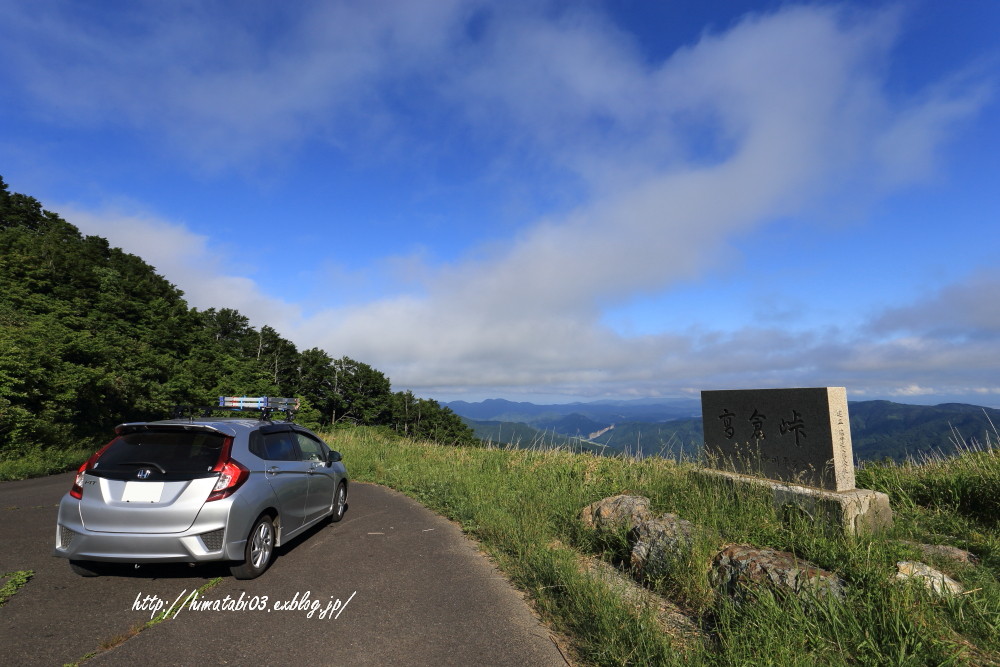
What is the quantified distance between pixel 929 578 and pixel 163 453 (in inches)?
271

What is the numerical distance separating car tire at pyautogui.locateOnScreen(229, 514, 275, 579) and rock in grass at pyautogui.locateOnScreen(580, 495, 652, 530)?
152 inches

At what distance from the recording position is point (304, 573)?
4969 mm

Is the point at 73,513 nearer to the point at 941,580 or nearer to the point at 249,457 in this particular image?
the point at 249,457

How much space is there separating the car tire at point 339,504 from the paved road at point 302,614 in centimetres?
120

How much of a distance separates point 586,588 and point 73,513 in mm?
4875

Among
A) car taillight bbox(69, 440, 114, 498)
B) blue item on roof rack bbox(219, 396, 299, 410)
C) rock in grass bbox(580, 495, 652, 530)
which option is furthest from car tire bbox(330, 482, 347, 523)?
rock in grass bbox(580, 495, 652, 530)

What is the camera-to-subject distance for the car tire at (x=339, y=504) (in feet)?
24.1

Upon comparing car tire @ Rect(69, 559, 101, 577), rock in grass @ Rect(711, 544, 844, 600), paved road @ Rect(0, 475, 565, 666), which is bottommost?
paved road @ Rect(0, 475, 565, 666)

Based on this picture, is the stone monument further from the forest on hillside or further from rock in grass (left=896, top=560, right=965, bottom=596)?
the forest on hillside

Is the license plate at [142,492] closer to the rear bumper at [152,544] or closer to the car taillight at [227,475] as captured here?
the rear bumper at [152,544]

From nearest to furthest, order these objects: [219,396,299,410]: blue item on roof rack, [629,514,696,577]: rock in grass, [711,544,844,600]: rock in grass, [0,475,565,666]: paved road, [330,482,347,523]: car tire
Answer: [0,475,565,666]: paved road < [711,544,844,600]: rock in grass < [629,514,696,577]: rock in grass < [330,482,347,523]: car tire < [219,396,299,410]: blue item on roof rack

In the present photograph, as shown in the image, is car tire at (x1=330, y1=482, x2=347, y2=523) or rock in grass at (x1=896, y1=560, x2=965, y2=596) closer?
rock in grass at (x1=896, y1=560, x2=965, y2=596)

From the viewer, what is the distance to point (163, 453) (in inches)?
183

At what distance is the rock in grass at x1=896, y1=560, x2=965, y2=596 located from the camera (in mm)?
3537
